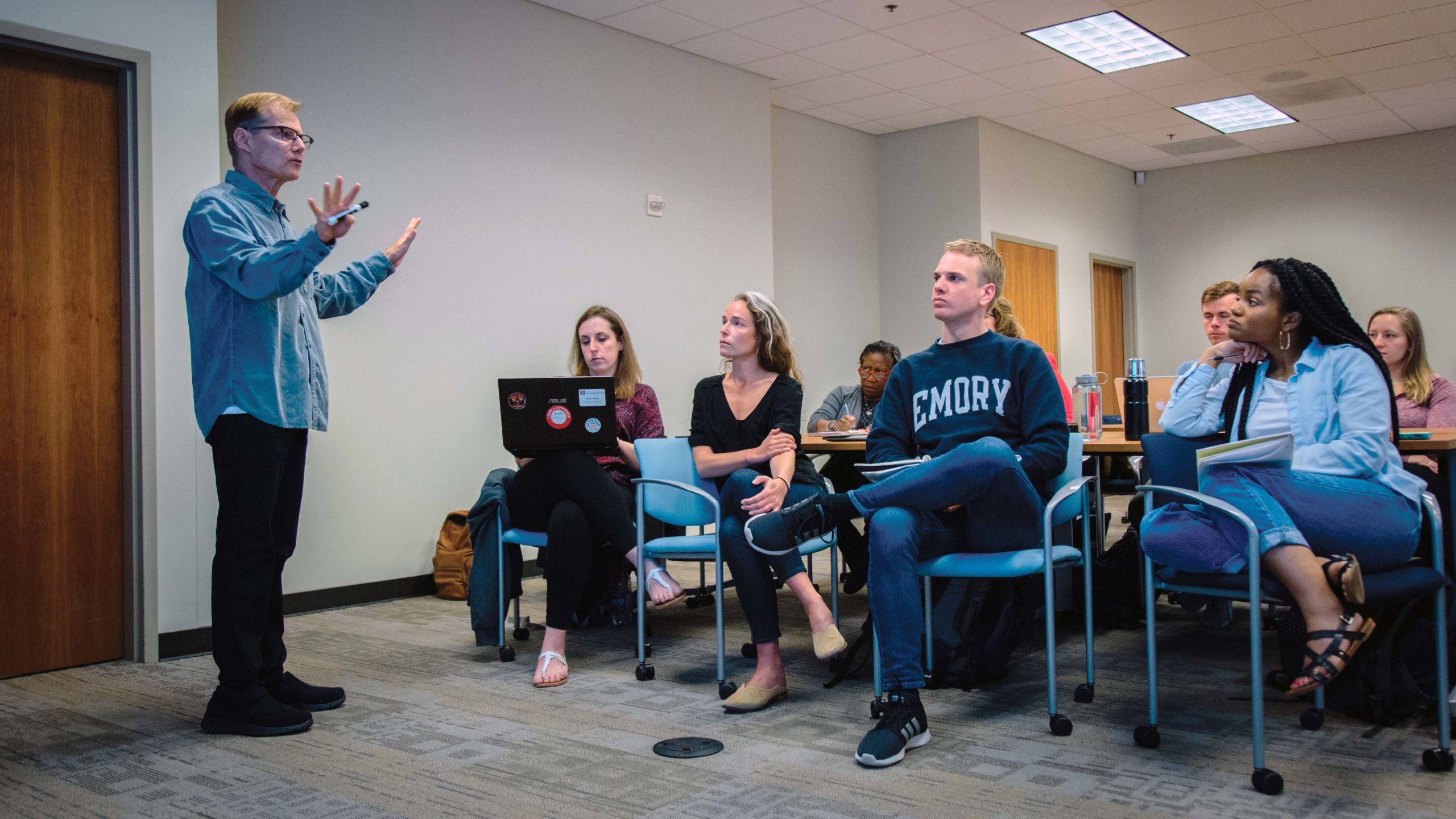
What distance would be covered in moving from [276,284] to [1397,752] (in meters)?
2.76

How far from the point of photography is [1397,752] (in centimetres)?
229

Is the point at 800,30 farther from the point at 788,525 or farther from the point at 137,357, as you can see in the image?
the point at 788,525

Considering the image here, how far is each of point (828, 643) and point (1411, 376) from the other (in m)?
2.56

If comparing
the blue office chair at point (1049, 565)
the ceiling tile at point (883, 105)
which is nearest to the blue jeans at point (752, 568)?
the blue office chair at point (1049, 565)

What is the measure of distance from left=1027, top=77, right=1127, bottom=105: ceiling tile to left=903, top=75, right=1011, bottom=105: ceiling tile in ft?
0.96

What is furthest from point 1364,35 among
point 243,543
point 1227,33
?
point 243,543

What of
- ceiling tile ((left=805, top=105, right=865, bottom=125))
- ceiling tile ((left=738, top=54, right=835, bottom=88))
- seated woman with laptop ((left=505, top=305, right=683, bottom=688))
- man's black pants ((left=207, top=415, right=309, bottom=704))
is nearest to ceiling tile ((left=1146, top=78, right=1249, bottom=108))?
ceiling tile ((left=805, top=105, right=865, bottom=125))

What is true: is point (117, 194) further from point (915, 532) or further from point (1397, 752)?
point (1397, 752)

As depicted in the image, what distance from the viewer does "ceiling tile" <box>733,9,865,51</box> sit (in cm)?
562

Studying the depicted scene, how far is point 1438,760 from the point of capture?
2148 millimetres

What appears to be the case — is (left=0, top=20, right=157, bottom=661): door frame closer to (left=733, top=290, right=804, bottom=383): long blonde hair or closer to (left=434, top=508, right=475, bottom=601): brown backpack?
(left=434, top=508, right=475, bottom=601): brown backpack

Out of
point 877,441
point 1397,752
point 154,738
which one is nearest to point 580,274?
point 877,441

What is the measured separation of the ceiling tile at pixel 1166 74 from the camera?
668cm

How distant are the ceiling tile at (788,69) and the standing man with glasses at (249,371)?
407 cm
